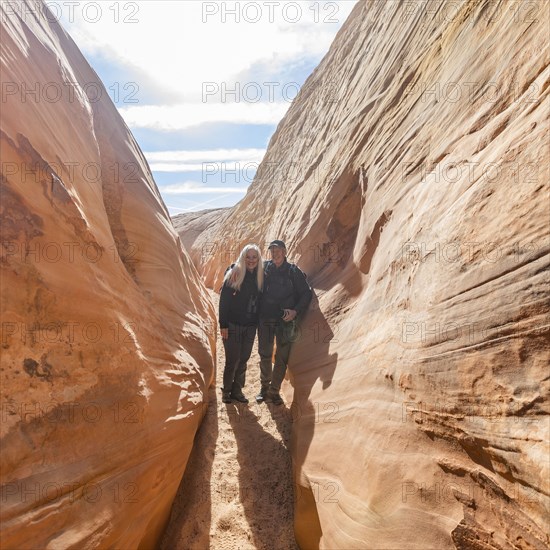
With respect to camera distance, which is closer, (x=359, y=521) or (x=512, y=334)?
(x=512, y=334)

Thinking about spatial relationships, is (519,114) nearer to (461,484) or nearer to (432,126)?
(432,126)

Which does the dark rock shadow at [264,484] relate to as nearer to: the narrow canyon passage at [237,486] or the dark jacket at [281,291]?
the narrow canyon passage at [237,486]

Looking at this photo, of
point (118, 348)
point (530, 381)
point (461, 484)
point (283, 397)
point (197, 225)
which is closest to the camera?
point (530, 381)

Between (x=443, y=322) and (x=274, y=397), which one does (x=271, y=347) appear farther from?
(x=443, y=322)

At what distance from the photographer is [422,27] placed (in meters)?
4.91

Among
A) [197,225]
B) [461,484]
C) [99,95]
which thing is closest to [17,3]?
[99,95]

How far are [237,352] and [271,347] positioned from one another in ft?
Answer: 1.39

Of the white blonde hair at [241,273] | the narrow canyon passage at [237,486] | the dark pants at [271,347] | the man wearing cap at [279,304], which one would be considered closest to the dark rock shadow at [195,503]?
the narrow canyon passage at [237,486]

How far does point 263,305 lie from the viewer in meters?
4.43

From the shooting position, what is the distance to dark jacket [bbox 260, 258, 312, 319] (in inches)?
174

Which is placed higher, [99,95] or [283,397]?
[99,95]

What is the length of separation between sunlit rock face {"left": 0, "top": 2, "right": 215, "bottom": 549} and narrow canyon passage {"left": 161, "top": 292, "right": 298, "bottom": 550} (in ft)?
1.02

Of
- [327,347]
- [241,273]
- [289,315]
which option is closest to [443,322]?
[327,347]

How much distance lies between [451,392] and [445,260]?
2.63ft
